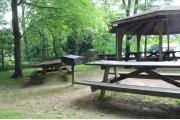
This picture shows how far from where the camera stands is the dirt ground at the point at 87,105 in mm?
5438

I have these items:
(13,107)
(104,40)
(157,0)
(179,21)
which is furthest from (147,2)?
(13,107)

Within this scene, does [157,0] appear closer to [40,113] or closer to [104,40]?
[104,40]

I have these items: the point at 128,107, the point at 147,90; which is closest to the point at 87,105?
the point at 128,107

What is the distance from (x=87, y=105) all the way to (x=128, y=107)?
0.94 metres

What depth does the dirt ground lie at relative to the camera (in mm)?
5438

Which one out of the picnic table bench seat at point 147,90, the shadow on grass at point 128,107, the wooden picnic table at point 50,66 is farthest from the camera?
the wooden picnic table at point 50,66

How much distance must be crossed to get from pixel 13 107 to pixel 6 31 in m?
11.2

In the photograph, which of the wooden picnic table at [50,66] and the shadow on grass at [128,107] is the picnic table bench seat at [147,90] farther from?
the wooden picnic table at [50,66]

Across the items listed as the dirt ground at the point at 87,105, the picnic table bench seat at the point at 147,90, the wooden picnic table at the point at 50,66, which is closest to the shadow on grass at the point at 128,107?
the dirt ground at the point at 87,105

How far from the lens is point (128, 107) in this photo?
19.6ft

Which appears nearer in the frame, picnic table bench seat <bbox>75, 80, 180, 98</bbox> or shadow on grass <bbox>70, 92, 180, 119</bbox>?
picnic table bench seat <bbox>75, 80, 180, 98</bbox>

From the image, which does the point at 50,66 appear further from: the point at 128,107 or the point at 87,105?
the point at 128,107

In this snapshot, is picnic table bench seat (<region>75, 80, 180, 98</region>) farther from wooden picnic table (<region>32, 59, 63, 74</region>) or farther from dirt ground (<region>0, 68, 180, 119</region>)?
wooden picnic table (<region>32, 59, 63, 74</region>)

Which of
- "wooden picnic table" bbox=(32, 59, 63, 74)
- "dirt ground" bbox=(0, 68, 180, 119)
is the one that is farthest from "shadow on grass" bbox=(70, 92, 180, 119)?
"wooden picnic table" bbox=(32, 59, 63, 74)
